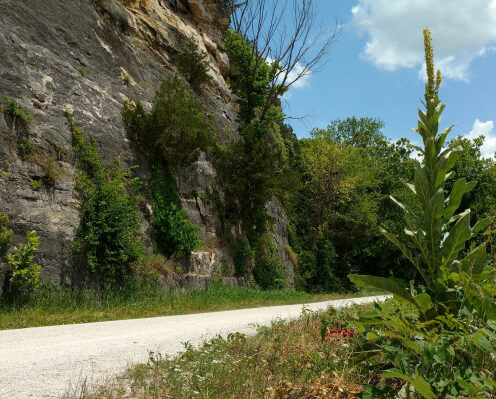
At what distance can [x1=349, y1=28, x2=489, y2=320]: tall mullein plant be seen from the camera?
3477mm

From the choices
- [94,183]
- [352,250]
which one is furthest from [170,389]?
[352,250]

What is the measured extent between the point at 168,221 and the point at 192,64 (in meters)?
10.2

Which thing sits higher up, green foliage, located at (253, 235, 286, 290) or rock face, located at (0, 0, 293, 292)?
rock face, located at (0, 0, 293, 292)

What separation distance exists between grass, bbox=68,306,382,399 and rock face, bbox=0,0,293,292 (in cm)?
672

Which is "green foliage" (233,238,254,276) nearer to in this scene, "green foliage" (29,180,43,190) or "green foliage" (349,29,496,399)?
"green foliage" (29,180,43,190)

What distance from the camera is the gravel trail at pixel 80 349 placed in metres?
3.38

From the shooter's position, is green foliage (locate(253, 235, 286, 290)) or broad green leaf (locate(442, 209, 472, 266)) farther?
green foliage (locate(253, 235, 286, 290))

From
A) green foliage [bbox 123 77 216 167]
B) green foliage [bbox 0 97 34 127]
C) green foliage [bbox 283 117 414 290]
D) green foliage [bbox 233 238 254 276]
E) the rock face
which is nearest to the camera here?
the rock face

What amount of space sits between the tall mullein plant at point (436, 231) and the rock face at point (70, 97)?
8.43 m

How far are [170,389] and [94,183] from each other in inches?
363

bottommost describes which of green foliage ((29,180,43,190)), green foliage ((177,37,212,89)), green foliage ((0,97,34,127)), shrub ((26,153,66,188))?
green foliage ((29,180,43,190))

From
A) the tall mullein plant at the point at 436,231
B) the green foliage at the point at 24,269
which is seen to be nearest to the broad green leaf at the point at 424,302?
the tall mullein plant at the point at 436,231

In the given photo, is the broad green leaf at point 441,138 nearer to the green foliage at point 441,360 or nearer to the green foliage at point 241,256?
the green foliage at point 441,360

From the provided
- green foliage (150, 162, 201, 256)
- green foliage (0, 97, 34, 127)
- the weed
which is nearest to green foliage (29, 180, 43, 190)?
green foliage (0, 97, 34, 127)
